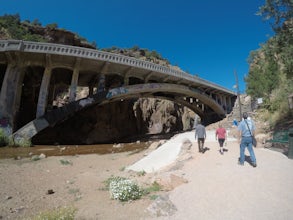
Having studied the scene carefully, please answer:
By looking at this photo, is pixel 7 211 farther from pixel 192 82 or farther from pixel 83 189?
pixel 192 82

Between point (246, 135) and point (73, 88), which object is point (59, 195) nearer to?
point (246, 135)

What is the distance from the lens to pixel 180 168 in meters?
5.50

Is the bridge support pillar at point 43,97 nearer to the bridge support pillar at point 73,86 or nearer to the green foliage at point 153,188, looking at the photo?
the bridge support pillar at point 73,86

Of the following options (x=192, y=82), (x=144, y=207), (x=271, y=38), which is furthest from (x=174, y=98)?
(x=144, y=207)

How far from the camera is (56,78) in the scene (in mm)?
22938

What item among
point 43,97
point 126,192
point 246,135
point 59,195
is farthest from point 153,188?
point 43,97

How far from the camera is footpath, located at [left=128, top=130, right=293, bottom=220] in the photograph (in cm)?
303

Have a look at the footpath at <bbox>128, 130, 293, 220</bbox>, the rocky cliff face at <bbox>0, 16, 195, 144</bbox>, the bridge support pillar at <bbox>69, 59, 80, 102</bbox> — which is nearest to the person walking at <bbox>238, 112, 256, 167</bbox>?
the footpath at <bbox>128, 130, 293, 220</bbox>

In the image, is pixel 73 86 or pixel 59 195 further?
pixel 73 86

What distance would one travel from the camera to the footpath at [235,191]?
3.03 meters

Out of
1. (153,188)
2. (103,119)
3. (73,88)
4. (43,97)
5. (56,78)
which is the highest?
(56,78)

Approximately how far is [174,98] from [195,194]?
26.9m

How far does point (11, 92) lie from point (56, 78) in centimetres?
864

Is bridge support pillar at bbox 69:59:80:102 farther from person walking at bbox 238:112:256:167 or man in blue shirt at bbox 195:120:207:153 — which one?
person walking at bbox 238:112:256:167
